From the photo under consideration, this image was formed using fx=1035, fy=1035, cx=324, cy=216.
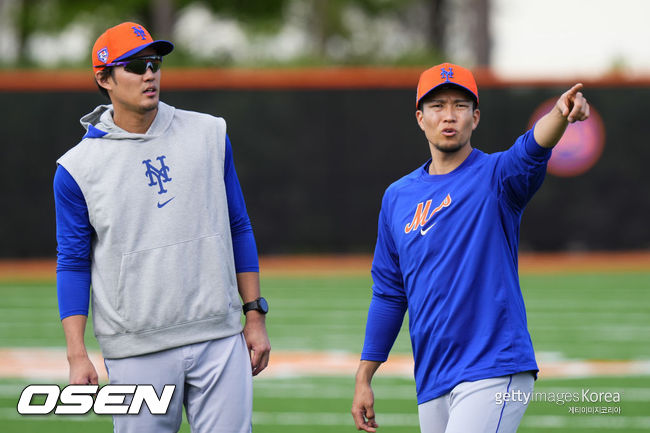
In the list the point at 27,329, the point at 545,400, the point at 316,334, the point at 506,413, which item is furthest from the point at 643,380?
the point at 27,329

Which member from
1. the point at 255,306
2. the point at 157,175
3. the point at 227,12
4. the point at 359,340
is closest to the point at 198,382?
the point at 255,306

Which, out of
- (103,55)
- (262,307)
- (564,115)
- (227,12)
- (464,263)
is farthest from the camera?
(227,12)

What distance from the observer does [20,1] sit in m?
37.8

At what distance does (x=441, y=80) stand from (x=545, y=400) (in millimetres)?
4783

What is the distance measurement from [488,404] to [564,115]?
3.32 feet

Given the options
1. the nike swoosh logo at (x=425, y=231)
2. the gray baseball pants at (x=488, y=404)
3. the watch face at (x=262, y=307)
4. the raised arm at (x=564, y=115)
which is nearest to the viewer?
the raised arm at (x=564, y=115)

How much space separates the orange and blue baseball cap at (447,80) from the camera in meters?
3.81

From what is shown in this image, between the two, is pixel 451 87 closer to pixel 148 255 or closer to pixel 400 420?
pixel 148 255

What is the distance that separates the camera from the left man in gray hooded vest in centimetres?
372

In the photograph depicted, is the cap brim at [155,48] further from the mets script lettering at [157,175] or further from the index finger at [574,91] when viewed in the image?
the index finger at [574,91]

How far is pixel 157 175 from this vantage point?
3.75 m

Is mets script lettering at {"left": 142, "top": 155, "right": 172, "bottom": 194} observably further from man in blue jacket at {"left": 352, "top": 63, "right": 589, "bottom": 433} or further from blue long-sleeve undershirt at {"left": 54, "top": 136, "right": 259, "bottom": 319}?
man in blue jacket at {"left": 352, "top": 63, "right": 589, "bottom": 433}

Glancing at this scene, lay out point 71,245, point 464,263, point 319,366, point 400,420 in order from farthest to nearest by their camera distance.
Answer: point 319,366 → point 400,420 → point 71,245 → point 464,263

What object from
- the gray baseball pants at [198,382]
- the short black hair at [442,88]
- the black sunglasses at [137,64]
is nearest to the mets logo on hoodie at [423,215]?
the short black hair at [442,88]
